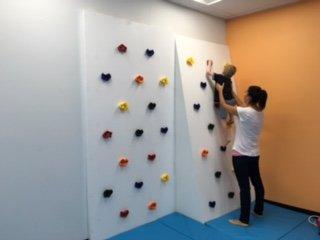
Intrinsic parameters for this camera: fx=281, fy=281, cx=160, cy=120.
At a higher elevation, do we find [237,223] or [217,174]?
[217,174]

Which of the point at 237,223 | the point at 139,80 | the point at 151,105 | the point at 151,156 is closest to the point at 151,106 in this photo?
the point at 151,105

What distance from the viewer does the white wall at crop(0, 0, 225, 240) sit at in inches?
80.3

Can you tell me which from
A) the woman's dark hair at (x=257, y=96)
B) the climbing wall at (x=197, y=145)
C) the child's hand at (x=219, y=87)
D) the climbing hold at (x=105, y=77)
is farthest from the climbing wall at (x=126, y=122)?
the woman's dark hair at (x=257, y=96)

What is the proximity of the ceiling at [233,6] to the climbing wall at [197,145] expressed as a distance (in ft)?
1.31

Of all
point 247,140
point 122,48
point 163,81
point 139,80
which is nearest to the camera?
point 122,48

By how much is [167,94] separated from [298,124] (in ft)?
4.94

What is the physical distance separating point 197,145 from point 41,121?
5.18 ft

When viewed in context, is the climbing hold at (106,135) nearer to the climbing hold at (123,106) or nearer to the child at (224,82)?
the climbing hold at (123,106)

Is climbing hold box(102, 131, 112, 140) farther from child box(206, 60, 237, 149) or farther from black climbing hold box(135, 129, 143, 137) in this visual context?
child box(206, 60, 237, 149)

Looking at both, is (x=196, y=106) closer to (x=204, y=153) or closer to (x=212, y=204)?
(x=204, y=153)

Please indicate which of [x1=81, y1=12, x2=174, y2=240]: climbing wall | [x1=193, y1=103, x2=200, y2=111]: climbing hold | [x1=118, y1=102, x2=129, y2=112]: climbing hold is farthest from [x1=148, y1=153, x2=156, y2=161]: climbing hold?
[x1=193, y1=103, x2=200, y2=111]: climbing hold

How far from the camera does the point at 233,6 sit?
322 centimetres

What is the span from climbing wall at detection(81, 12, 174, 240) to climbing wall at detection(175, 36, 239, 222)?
0.36 ft

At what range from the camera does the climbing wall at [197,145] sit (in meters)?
2.97
